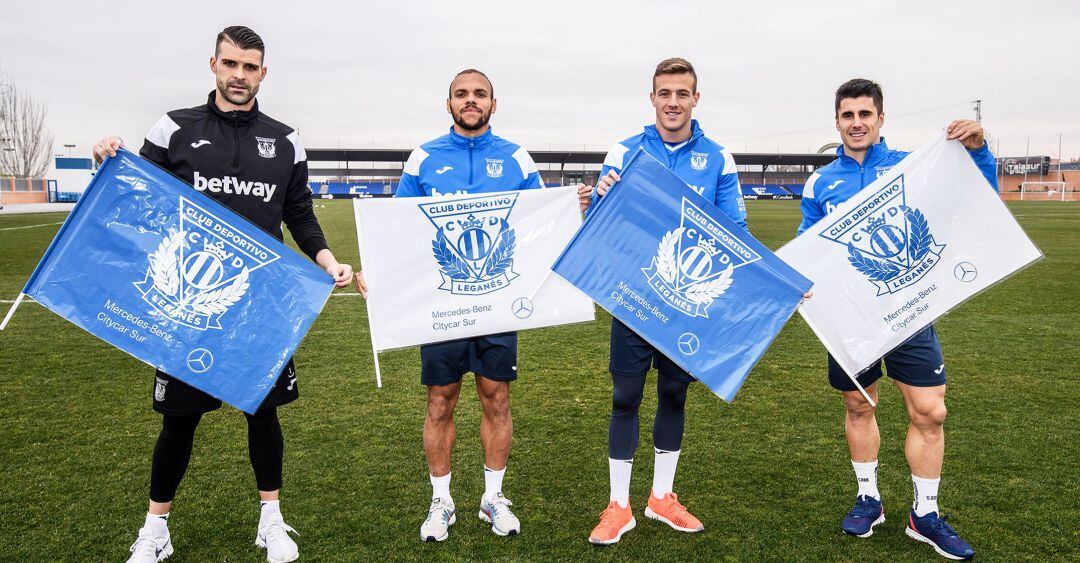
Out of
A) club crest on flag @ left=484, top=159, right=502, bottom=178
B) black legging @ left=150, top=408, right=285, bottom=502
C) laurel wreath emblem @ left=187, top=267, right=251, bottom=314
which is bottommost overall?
black legging @ left=150, top=408, right=285, bottom=502

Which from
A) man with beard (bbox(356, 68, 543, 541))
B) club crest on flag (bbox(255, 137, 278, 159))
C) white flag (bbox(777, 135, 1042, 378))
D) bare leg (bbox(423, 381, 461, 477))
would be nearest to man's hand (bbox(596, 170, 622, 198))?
man with beard (bbox(356, 68, 543, 541))

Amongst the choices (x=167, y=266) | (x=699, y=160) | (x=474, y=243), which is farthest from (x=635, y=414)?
(x=167, y=266)

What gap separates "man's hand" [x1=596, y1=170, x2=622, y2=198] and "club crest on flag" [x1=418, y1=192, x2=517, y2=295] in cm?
44

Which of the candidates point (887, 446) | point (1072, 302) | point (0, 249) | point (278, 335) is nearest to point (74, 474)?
point (278, 335)

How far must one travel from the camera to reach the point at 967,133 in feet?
10.4

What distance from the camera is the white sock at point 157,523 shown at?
3051 millimetres

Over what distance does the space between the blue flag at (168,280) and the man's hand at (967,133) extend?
3.11 m

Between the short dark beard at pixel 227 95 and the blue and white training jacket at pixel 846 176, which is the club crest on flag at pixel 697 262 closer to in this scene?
the blue and white training jacket at pixel 846 176

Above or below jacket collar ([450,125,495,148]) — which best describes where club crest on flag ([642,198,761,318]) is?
below

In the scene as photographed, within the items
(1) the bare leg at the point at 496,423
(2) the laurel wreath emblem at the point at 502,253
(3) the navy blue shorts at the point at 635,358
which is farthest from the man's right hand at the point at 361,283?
(3) the navy blue shorts at the point at 635,358

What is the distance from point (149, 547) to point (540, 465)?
203 cm

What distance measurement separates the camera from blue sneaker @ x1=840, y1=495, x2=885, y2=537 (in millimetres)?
3287

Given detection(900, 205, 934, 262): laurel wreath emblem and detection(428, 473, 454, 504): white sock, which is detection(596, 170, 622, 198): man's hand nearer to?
detection(900, 205, 934, 262): laurel wreath emblem

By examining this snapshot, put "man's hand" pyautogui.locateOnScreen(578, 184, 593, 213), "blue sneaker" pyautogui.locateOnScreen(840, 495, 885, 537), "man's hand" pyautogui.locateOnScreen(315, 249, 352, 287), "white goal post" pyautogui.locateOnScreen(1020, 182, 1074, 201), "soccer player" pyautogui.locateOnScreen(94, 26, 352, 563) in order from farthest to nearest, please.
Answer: "white goal post" pyautogui.locateOnScreen(1020, 182, 1074, 201), "man's hand" pyautogui.locateOnScreen(578, 184, 593, 213), "blue sneaker" pyautogui.locateOnScreen(840, 495, 885, 537), "man's hand" pyautogui.locateOnScreen(315, 249, 352, 287), "soccer player" pyautogui.locateOnScreen(94, 26, 352, 563)
